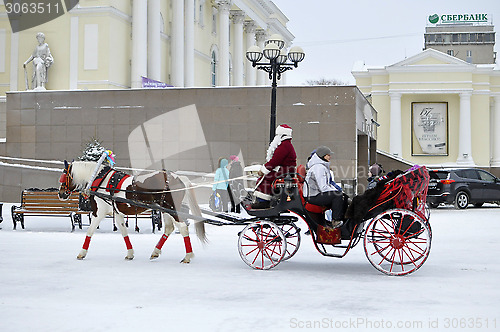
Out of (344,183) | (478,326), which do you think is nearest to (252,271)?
(478,326)

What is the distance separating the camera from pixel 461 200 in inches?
964

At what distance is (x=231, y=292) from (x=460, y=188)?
720 inches

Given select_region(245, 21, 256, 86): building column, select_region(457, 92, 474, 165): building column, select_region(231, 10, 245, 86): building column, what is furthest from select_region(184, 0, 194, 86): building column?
select_region(457, 92, 474, 165): building column

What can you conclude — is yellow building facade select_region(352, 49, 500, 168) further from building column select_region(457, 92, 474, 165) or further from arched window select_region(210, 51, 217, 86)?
arched window select_region(210, 51, 217, 86)

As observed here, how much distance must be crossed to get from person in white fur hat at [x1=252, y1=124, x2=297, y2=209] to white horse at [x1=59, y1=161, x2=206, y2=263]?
123 centimetres

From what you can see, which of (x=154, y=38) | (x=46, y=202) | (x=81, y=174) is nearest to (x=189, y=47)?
(x=154, y=38)

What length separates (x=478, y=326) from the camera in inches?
248

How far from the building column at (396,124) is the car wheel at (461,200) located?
27531mm

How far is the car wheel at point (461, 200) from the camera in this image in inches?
962

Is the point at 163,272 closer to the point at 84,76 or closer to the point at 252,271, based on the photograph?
the point at 252,271

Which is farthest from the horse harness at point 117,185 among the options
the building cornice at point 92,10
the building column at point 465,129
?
the building column at point 465,129

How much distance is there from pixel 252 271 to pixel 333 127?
1484 cm

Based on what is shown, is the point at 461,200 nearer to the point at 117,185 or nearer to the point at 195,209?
the point at 195,209

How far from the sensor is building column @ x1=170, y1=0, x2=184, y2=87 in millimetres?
40594
